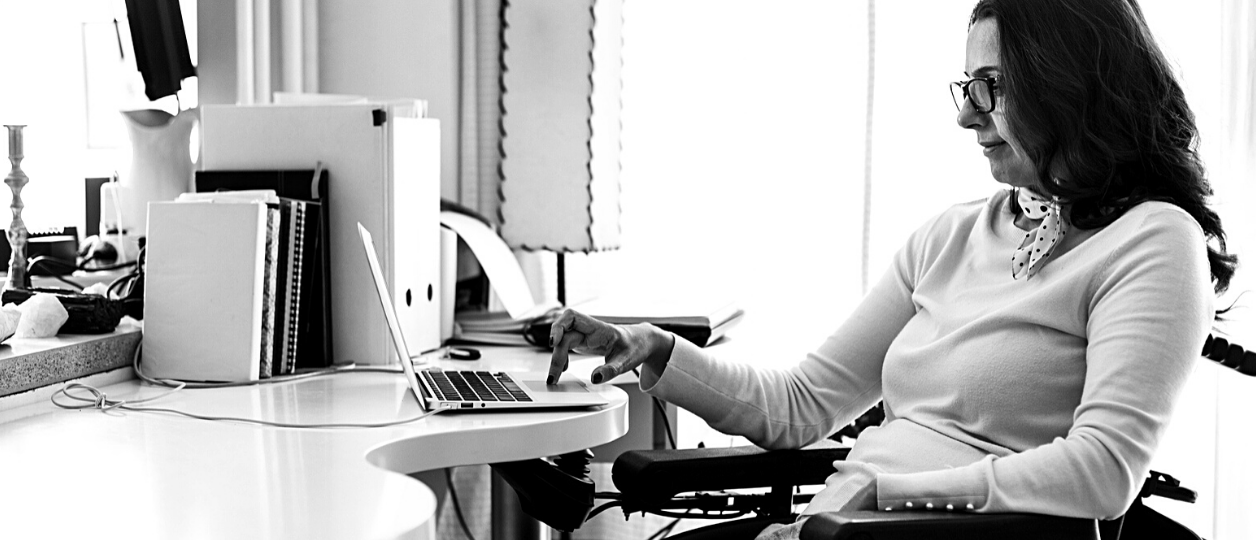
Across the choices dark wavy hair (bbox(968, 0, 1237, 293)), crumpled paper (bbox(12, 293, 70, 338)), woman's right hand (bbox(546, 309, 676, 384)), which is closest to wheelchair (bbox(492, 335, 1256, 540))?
woman's right hand (bbox(546, 309, 676, 384))

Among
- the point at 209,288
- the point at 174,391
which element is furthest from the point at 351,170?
the point at 174,391

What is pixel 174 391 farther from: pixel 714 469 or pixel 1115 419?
pixel 1115 419

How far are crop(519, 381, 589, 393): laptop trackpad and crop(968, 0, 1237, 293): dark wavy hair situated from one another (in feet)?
1.88

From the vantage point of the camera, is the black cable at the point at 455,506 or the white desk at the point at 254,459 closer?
the white desk at the point at 254,459

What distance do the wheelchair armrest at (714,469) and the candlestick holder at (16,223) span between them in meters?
0.92

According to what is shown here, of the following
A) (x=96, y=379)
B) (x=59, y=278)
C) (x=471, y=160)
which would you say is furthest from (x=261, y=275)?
(x=471, y=160)

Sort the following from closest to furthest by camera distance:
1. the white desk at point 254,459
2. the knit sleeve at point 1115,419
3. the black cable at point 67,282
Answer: the white desk at point 254,459 < the knit sleeve at point 1115,419 < the black cable at point 67,282

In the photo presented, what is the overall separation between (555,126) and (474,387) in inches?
37.0

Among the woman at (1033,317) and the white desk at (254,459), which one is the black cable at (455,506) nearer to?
the white desk at (254,459)

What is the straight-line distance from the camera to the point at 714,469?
126cm

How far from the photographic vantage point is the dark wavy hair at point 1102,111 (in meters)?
1.14

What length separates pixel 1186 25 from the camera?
1964 millimetres

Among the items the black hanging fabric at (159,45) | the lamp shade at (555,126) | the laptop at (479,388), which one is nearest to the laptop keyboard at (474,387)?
the laptop at (479,388)

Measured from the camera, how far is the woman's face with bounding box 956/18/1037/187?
3.92ft
